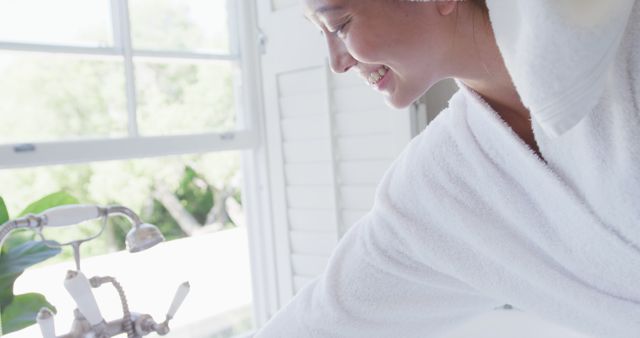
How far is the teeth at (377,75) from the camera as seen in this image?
824mm

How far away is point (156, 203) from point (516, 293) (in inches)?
200

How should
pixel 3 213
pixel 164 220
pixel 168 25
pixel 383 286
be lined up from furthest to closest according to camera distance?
pixel 164 220 → pixel 168 25 → pixel 3 213 → pixel 383 286

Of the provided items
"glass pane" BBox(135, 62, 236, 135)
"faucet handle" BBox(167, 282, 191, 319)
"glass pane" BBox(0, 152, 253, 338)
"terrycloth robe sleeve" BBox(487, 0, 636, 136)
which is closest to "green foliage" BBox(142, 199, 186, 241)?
"glass pane" BBox(0, 152, 253, 338)

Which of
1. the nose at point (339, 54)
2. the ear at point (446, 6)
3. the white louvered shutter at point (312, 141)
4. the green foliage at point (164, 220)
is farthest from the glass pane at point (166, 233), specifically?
the ear at point (446, 6)

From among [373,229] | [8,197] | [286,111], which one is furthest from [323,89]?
[8,197]

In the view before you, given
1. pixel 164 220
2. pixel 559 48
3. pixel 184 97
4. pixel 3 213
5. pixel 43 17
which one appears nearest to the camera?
pixel 559 48

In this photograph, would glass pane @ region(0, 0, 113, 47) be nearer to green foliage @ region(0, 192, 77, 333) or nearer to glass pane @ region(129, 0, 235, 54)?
glass pane @ region(129, 0, 235, 54)

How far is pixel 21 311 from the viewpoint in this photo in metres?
1.54

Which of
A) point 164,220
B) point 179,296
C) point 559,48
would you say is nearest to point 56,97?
point 164,220

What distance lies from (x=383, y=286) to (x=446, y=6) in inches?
18.6

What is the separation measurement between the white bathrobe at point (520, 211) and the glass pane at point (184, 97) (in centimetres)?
461

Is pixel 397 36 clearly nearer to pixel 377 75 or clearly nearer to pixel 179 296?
pixel 377 75

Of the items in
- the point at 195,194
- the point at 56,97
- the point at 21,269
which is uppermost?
the point at 56,97

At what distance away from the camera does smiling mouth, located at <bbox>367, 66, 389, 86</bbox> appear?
82 centimetres
